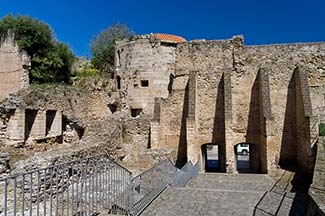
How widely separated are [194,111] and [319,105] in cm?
786

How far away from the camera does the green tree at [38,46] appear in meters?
24.7

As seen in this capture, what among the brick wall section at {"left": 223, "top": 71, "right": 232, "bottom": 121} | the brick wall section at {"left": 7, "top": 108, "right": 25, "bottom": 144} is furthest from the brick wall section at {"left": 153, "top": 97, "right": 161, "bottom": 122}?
the brick wall section at {"left": 7, "top": 108, "right": 25, "bottom": 144}

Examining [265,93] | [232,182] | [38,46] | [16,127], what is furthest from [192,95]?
[38,46]

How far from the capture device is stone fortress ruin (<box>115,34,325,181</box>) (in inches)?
760

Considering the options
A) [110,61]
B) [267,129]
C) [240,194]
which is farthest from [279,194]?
[110,61]

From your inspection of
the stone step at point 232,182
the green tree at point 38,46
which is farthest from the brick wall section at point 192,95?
the green tree at point 38,46

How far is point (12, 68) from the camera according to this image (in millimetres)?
22938

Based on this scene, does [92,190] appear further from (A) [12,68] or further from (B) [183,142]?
(A) [12,68]

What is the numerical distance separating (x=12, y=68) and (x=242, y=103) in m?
16.2

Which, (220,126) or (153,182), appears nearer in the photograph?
(153,182)

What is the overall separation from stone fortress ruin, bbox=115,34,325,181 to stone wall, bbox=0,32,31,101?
32.0 ft

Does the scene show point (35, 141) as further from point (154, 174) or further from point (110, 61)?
point (110, 61)

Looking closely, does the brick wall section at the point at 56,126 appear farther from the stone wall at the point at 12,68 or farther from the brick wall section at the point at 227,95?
the brick wall section at the point at 227,95

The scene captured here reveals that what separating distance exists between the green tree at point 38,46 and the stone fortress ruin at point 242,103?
377 inches
